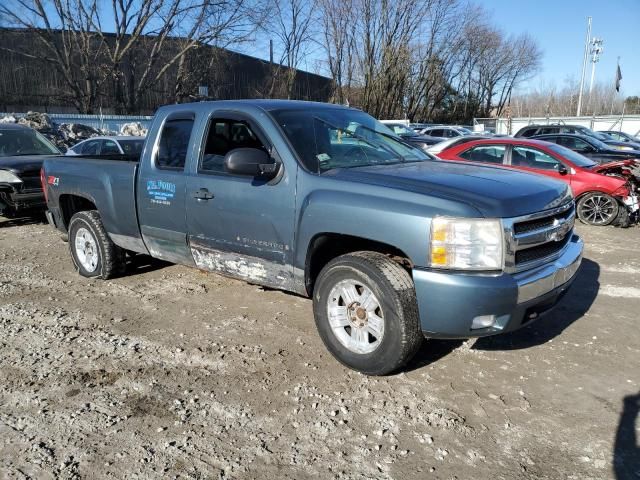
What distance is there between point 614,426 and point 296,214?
7.90 feet

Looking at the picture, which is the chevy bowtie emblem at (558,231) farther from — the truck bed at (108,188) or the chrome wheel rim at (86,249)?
the chrome wheel rim at (86,249)

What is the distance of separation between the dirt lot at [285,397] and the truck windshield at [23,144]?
530 centimetres

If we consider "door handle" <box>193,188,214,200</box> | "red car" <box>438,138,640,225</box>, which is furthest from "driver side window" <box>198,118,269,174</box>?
"red car" <box>438,138,640,225</box>

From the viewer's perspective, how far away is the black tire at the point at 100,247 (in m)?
5.54

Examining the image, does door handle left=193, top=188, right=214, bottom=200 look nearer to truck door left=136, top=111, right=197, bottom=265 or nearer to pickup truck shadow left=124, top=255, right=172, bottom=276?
truck door left=136, top=111, right=197, bottom=265

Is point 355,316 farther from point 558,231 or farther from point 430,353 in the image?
point 558,231

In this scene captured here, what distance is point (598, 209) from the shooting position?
9109 millimetres

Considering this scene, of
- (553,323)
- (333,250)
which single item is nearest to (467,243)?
(333,250)

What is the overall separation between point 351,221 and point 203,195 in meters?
1.50

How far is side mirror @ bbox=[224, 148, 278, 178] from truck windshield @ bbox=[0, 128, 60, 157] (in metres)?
7.40

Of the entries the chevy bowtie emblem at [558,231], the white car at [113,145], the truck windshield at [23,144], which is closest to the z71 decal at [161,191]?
the chevy bowtie emblem at [558,231]

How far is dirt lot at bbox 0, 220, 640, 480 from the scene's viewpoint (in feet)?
8.81

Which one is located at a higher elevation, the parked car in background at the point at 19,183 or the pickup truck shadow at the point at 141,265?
the parked car in background at the point at 19,183

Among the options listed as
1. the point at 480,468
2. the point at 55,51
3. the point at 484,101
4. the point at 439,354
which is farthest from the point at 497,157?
the point at 484,101
